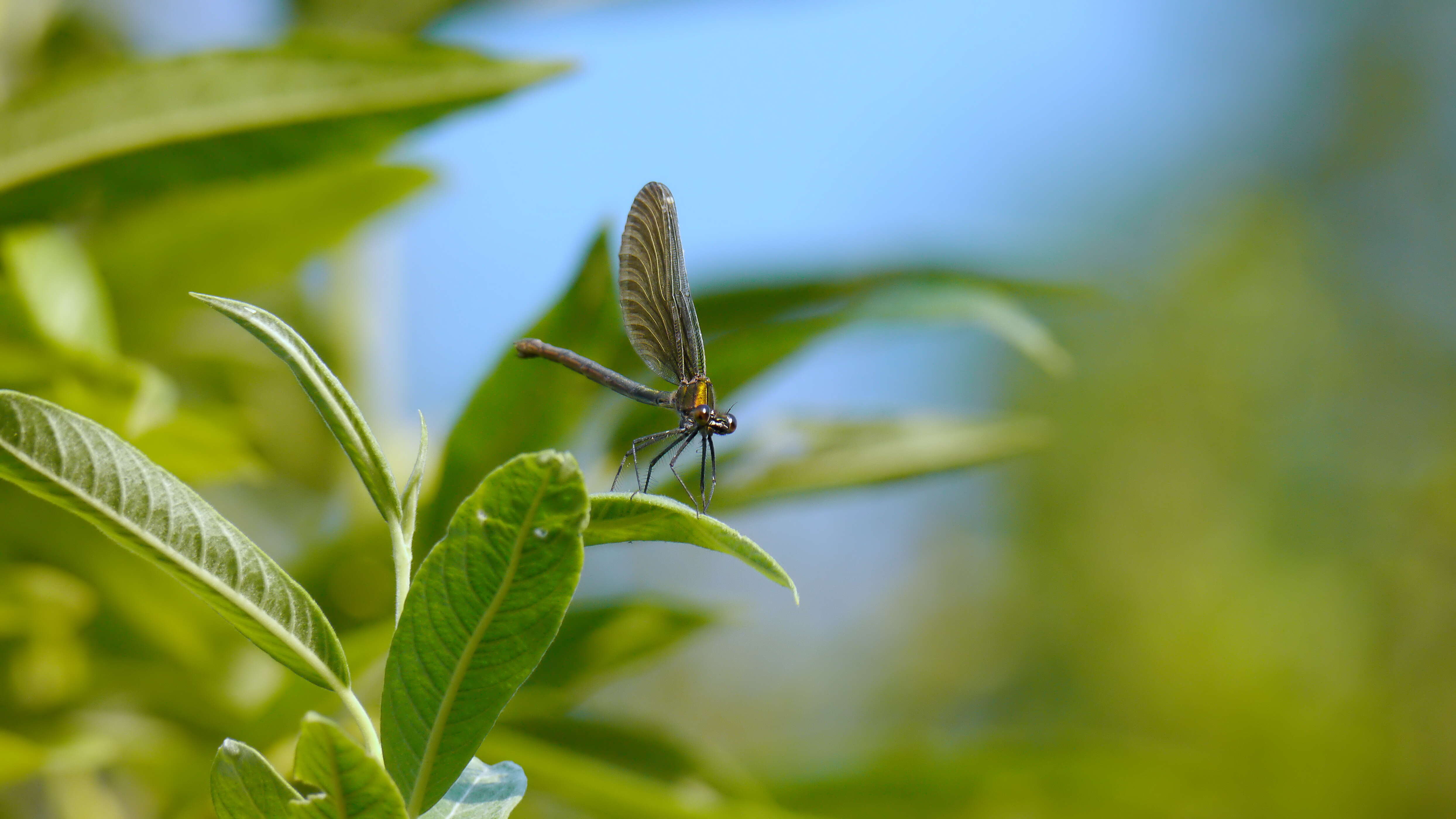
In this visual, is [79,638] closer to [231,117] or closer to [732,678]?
[231,117]

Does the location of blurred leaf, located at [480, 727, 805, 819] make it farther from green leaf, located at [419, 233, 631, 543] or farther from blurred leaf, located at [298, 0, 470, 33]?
blurred leaf, located at [298, 0, 470, 33]

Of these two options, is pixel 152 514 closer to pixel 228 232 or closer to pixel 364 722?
pixel 364 722

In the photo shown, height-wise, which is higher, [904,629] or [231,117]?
[904,629]

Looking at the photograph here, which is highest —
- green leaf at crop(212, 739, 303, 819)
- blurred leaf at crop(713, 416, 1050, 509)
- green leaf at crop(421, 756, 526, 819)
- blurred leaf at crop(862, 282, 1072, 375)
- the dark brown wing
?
blurred leaf at crop(862, 282, 1072, 375)

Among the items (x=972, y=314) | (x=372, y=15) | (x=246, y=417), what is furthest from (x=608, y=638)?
(x=372, y=15)

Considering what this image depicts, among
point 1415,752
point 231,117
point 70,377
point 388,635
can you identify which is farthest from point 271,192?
point 1415,752

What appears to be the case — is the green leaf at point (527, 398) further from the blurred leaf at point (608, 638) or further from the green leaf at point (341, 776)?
the green leaf at point (341, 776)

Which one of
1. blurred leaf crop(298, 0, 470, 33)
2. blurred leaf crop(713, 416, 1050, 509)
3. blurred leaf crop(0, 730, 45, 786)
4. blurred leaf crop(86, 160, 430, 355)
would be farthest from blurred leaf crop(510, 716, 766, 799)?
blurred leaf crop(298, 0, 470, 33)
